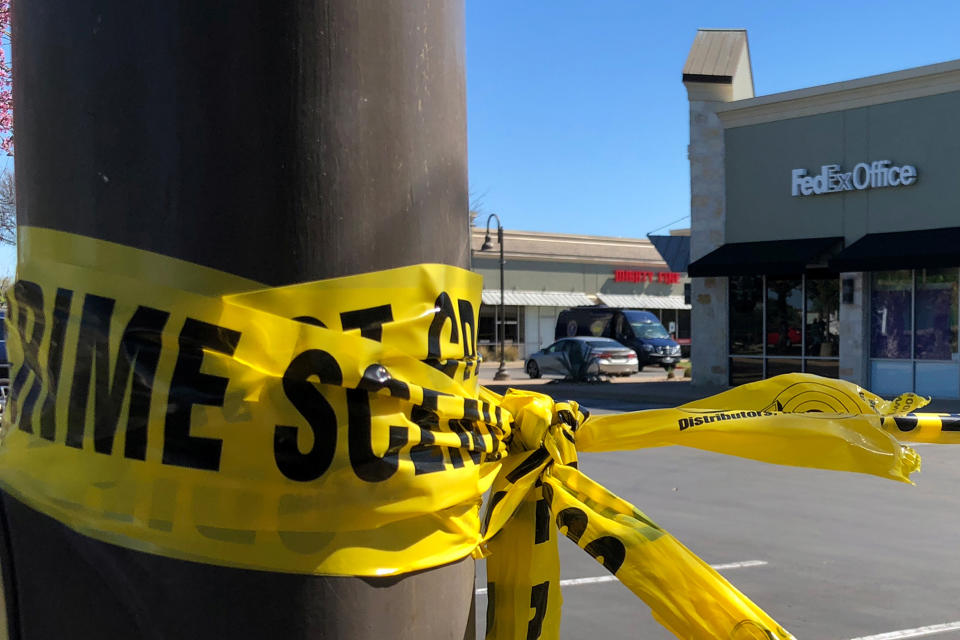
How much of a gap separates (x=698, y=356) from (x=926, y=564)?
1586 centimetres

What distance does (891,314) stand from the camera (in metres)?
19.1

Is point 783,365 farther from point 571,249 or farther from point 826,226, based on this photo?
point 571,249

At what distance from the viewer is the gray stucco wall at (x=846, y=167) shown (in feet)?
59.6

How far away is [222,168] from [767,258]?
2013cm

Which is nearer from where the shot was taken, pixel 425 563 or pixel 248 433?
pixel 248 433

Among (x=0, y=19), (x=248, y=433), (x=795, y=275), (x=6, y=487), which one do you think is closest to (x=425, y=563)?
(x=248, y=433)

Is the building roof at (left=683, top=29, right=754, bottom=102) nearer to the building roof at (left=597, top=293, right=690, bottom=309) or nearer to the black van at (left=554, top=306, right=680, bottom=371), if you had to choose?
the black van at (left=554, top=306, right=680, bottom=371)

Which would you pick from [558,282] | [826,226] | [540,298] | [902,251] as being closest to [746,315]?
[826,226]

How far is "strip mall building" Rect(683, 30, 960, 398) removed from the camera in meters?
18.3

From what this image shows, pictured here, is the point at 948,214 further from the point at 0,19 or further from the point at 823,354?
the point at 0,19

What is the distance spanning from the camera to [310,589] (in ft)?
4.14

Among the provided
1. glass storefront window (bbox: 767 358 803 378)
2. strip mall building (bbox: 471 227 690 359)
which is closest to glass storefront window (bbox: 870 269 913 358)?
glass storefront window (bbox: 767 358 803 378)

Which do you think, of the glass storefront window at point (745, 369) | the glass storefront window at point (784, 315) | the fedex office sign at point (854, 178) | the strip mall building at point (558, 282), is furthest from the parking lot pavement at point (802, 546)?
the strip mall building at point (558, 282)

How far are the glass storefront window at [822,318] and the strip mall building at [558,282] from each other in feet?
67.4
